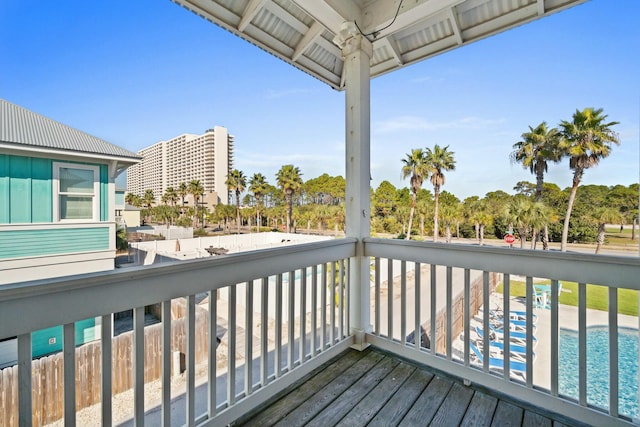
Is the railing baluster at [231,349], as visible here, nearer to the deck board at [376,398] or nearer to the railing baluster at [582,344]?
the deck board at [376,398]

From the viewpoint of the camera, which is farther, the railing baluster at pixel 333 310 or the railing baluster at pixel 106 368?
the railing baluster at pixel 333 310

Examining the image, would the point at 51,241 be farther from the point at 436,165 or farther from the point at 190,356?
the point at 436,165

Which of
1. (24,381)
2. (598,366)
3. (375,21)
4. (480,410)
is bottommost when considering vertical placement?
(480,410)

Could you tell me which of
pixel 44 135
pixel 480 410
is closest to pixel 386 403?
pixel 480 410

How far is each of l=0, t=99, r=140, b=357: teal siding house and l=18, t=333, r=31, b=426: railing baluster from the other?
0.28 ft

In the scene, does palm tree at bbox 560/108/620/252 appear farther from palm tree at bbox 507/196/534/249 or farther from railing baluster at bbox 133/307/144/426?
railing baluster at bbox 133/307/144/426

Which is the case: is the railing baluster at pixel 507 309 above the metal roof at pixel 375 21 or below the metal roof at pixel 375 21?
below

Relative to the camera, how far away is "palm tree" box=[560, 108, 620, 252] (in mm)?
1520

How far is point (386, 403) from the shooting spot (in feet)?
5.65

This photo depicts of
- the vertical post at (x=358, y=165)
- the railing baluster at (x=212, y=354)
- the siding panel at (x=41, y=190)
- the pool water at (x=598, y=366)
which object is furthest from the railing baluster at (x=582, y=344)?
the siding panel at (x=41, y=190)

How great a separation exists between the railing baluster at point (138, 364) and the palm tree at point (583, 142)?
211cm

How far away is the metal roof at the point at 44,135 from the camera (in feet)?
2.56

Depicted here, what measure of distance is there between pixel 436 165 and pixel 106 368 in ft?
6.89

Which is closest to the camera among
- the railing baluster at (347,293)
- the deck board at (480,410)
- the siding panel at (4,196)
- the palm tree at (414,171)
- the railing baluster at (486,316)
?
the siding panel at (4,196)
